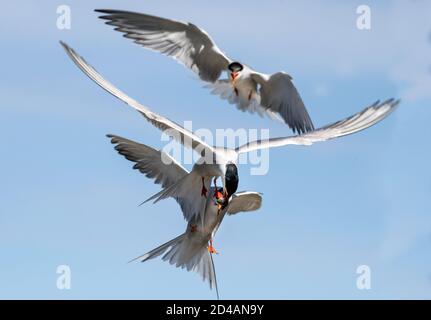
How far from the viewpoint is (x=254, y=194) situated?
8.19m

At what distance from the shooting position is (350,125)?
8367mm

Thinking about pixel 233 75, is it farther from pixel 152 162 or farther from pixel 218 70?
pixel 152 162

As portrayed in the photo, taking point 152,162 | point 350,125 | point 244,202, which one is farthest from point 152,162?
point 350,125

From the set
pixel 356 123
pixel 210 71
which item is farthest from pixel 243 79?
pixel 356 123

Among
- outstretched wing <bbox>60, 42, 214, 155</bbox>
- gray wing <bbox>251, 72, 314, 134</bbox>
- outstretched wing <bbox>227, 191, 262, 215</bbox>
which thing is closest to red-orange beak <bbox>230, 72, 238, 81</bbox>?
gray wing <bbox>251, 72, 314, 134</bbox>

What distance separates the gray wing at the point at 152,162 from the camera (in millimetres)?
8102

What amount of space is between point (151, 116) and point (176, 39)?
2.40 m

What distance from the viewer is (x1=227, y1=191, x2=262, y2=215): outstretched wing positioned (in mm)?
8151

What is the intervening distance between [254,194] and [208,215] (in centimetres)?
53

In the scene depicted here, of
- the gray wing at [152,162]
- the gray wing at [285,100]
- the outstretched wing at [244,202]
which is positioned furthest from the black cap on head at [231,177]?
the gray wing at [285,100]

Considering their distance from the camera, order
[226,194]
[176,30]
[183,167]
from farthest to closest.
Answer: [176,30] < [183,167] < [226,194]

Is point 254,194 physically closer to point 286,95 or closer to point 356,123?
point 356,123

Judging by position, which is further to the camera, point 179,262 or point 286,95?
point 286,95

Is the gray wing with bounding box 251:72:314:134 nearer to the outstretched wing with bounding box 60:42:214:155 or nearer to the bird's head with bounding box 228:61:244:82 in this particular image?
the bird's head with bounding box 228:61:244:82
